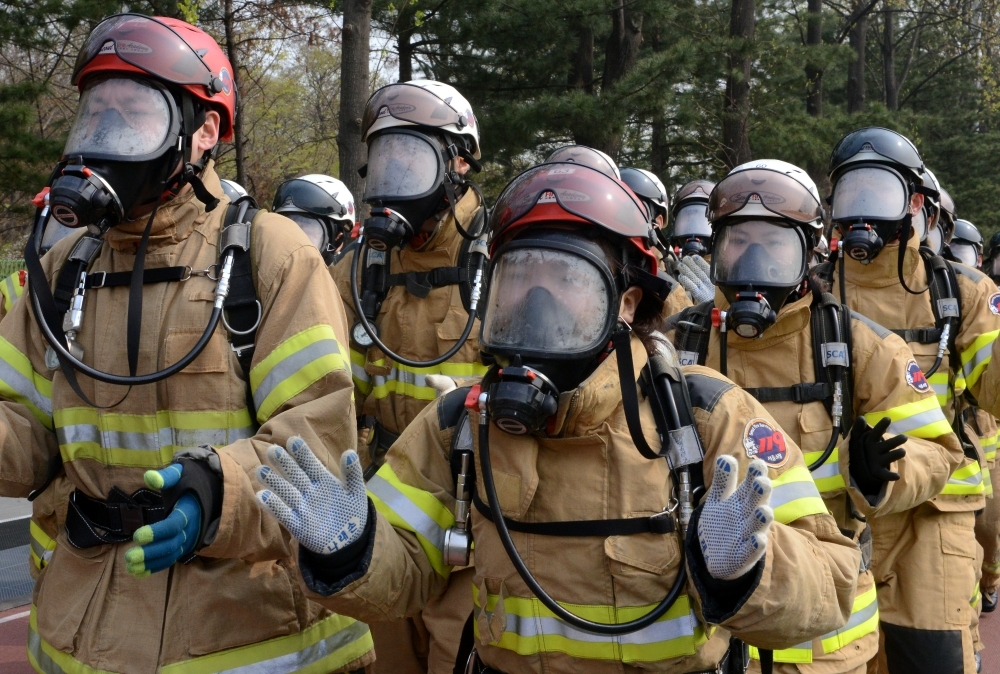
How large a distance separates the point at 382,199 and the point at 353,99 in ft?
15.4

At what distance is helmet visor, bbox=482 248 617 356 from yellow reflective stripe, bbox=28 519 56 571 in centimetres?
160

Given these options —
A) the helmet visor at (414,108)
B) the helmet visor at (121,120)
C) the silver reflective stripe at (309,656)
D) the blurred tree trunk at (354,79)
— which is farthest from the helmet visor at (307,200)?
the silver reflective stripe at (309,656)

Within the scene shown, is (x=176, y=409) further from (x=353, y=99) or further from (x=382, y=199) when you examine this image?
(x=353, y=99)

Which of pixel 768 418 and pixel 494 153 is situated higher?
pixel 494 153

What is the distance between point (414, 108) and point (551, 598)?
3.00 meters

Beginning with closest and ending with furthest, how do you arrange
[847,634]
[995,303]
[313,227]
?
[847,634] < [995,303] < [313,227]

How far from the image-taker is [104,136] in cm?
282

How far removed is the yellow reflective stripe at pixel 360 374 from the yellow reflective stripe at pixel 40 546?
66.3 inches

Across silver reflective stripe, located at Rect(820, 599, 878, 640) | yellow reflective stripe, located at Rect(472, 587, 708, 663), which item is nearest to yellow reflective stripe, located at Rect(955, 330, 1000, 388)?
silver reflective stripe, located at Rect(820, 599, 878, 640)

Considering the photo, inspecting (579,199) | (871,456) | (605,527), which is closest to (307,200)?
(871,456)

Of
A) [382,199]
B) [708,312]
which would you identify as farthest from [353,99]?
[708,312]

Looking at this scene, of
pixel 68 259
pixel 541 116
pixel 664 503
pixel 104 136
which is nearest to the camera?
pixel 664 503

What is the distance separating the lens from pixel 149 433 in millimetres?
2865

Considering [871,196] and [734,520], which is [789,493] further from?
[871,196]
